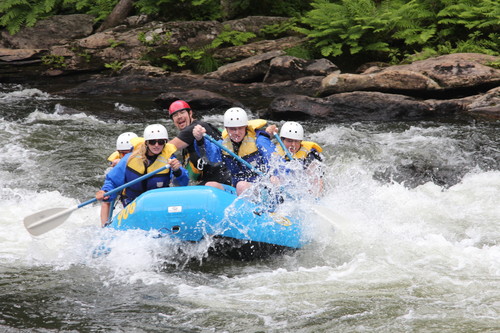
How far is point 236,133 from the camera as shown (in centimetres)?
668

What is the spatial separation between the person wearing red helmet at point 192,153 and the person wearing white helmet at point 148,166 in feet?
1.20

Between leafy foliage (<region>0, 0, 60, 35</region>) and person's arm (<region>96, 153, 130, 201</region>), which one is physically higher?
leafy foliage (<region>0, 0, 60, 35</region>)

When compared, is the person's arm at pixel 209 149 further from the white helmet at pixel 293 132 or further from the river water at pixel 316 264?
the river water at pixel 316 264

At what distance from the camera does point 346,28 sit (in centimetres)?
1442

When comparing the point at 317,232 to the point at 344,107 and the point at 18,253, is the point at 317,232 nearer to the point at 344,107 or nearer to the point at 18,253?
the point at 18,253

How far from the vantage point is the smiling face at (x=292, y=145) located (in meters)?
7.15

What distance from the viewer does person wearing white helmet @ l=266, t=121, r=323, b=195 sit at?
6.95 metres

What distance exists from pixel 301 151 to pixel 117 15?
11.6m

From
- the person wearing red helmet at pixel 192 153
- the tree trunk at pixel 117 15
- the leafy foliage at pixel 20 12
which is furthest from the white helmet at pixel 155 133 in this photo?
the tree trunk at pixel 117 15

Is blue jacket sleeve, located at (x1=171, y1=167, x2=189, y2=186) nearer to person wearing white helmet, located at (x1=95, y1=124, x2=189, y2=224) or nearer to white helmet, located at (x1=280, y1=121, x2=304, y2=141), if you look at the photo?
person wearing white helmet, located at (x1=95, y1=124, x2=189, y2=224)

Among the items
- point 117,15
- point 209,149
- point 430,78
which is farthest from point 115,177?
point 117,15

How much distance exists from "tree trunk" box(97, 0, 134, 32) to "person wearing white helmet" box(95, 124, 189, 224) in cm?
1161

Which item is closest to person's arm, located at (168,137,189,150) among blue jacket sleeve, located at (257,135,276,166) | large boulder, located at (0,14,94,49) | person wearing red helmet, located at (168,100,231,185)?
person wearing red helmet, located at (168,100,231,185)

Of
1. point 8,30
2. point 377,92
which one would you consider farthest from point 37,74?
point 377,92
